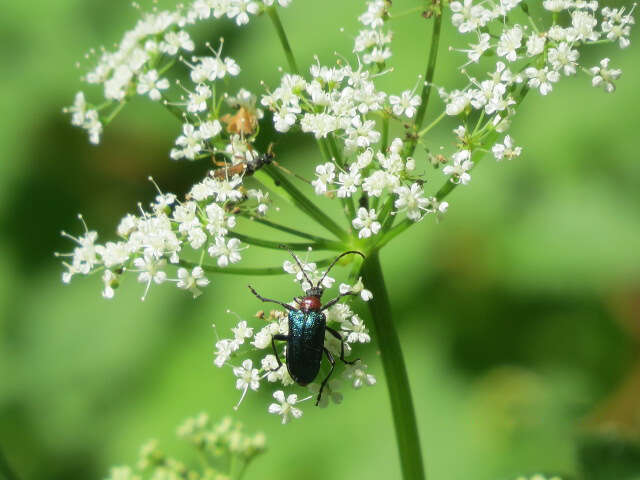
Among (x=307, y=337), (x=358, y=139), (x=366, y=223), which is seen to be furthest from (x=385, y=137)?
(x=307, y=337)

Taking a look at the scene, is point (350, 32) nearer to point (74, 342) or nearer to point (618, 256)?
point (618, 256)

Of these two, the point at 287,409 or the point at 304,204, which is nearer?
the point at 287,409

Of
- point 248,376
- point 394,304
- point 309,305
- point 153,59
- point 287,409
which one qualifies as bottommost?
point 287,409

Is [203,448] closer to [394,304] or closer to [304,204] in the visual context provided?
[304,204]

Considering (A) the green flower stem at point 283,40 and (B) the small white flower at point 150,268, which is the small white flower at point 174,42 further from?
(B) the small white flower at point 150,268

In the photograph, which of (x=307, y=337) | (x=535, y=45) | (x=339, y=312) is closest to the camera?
(x=307, y=337)

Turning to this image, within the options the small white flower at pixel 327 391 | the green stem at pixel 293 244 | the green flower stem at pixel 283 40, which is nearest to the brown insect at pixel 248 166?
the green stem at pixel 293 244

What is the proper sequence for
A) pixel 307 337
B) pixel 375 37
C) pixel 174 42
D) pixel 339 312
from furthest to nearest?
pixel 174 42, pixel 375 37, pixel 339 312, pixel 307 337
